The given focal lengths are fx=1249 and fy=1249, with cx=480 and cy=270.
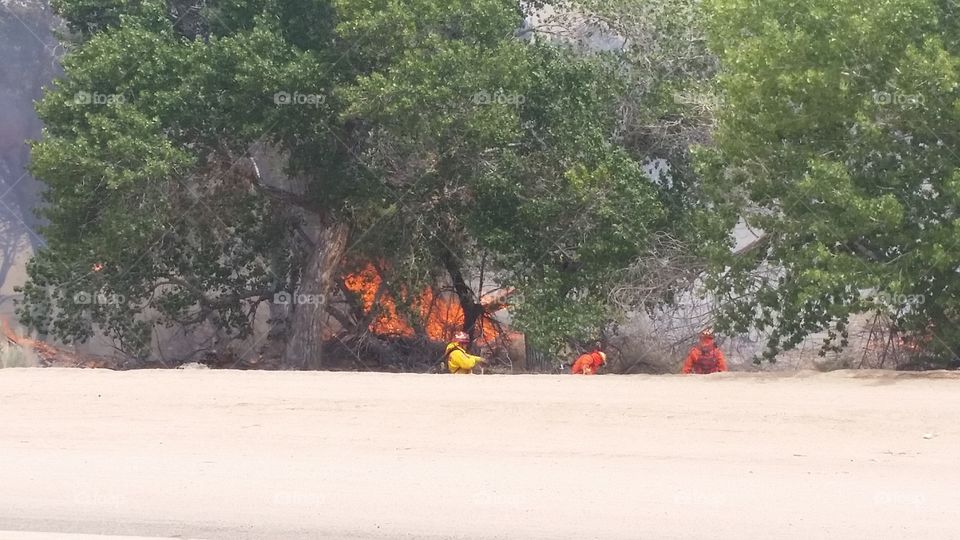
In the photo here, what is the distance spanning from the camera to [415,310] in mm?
22406

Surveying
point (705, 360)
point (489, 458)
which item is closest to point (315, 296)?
point (705, 360)

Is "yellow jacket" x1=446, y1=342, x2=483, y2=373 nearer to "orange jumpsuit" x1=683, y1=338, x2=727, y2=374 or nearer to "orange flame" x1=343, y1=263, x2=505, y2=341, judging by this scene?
"orange jumpsuit" x1=683, y1=338, x2=727, y2=374

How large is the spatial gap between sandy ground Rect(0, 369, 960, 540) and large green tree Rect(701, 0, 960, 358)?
1998 millimetres

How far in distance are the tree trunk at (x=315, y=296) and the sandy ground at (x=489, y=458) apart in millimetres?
8209

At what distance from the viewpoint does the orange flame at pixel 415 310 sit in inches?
898

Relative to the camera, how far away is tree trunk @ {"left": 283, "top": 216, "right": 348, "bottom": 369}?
2192 cm

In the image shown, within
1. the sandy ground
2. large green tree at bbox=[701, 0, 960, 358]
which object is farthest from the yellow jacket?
large green tree at bbox=[701, 0, 960, 358]

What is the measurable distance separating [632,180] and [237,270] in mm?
8023

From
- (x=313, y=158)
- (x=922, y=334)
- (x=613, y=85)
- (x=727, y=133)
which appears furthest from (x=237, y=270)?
(x=922, y=334)

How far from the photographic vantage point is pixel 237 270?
2269 centimetres

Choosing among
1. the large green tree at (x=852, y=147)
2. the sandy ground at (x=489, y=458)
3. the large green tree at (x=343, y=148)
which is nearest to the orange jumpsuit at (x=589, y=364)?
the large green tree at (x=343, y=148)

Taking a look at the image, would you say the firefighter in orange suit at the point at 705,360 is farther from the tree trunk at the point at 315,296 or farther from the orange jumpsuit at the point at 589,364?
the tree trunk at the point at 315,296

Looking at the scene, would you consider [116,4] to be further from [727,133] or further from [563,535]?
[563,535]

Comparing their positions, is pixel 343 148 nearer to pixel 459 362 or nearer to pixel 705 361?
pixel 459 362
